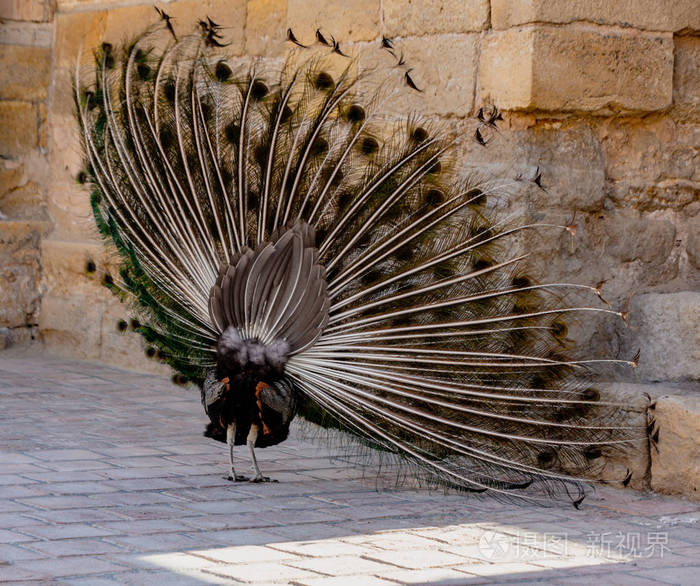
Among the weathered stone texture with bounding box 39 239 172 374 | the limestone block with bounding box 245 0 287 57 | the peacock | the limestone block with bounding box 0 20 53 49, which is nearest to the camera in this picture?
the peacock

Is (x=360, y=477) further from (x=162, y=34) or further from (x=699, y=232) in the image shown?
(x=162, y=34)

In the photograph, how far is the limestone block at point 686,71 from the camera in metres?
5.84

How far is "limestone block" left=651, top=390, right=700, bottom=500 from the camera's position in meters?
4.87

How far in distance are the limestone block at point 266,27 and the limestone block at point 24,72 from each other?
2.27 meters

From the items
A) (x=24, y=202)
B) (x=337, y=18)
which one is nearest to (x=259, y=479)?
(x=337, y=18)

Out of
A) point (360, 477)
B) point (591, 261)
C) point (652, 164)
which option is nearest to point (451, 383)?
point (360, 477)

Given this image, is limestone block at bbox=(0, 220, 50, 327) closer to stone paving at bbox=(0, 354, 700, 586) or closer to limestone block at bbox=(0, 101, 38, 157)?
limestone block at bbox=(0, 101, 38, 157)

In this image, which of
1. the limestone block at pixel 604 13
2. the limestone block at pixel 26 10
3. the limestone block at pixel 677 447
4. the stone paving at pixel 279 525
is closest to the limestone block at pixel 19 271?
the limestone block at pixel 26 10

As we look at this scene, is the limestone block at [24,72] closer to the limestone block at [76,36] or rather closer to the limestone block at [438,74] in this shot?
the limestone block at [76,36]

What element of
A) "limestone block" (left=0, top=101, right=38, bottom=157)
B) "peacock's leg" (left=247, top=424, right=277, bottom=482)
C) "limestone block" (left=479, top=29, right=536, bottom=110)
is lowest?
"peacock's leg" (left=247, top=424, right=277, bottom=482)

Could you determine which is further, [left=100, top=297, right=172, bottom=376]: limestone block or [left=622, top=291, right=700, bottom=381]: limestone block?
[left=100, top=297, right=172, bottom=376]: limestone block

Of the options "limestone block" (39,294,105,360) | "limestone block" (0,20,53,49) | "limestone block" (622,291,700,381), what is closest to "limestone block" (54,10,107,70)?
"limestone block" (0,20,53,49)

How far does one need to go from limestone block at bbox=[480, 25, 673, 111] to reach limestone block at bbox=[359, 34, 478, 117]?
9cm

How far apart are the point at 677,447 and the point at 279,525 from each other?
1.69m
